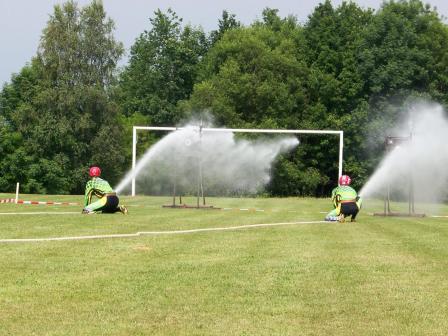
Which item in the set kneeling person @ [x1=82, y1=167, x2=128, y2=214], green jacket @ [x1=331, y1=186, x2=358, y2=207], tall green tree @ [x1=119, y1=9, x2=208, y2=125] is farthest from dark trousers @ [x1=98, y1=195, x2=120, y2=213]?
tall green tree @ [x1=119, y1=9, x2=208, y2=125]

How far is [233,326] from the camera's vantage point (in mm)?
9500

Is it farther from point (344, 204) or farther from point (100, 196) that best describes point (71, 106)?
point (344, 204)

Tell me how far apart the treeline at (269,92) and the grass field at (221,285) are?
56.3m

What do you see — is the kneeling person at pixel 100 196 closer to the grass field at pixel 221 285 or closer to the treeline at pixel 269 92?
the grass field at pixel 221 285

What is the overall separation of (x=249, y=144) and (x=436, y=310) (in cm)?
6574

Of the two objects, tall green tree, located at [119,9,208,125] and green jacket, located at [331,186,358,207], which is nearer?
green jacket, located at [331,186,358,207]

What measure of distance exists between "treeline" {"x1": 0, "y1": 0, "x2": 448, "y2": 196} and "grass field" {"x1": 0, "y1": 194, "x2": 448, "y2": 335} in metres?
56.3

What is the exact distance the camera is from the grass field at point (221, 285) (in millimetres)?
9602

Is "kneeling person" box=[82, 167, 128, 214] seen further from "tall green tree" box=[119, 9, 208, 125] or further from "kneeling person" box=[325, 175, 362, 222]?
"tall green tree" box=[119, 9, 208, 125]

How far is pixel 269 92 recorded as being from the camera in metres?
81.9

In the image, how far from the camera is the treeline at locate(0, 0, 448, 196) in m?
76.3


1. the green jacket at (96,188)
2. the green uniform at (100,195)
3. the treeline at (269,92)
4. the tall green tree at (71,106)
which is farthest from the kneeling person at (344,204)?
the tall green tree at (71,106)

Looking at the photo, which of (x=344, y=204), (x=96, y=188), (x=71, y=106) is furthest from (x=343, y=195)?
(x=71, y=106)

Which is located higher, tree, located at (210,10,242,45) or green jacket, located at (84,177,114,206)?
tree, located at (210,10,242,45)
